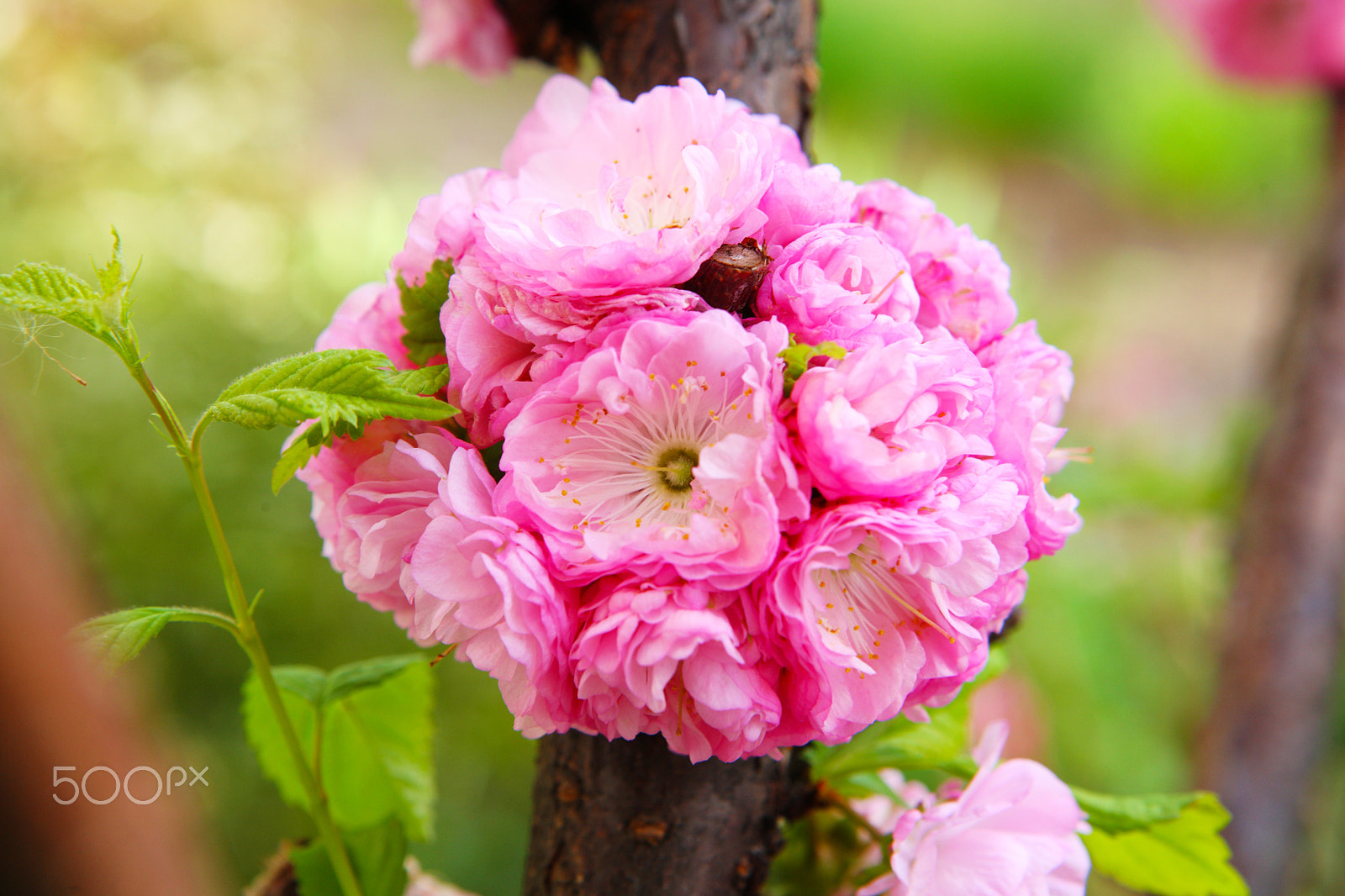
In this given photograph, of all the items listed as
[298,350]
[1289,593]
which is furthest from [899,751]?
[298,350]

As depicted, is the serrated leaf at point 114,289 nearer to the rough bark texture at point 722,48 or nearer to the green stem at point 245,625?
the green stem at point 245,625

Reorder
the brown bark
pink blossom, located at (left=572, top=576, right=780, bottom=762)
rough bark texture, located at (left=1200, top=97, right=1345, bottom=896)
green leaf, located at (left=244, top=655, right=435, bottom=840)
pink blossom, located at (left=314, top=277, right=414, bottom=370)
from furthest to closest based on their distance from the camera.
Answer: rough bark texture, located at (left=1200, top=97, right=1345, bottom=896) < green leaf, located at (left=244, top=655, right=435, bottom=840) < pink blossom, located at (left=314, top=277, right=414, bottom=370) < pink blossom, located at (left=572, top=576, right=780, bottom=762) < the brown bark

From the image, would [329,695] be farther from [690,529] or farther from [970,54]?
[970,54]

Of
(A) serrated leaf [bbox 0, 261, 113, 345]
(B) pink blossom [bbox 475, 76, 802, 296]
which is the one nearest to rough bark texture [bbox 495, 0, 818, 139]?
(B) pink blossom [bbox 475, 76, 802, 296]

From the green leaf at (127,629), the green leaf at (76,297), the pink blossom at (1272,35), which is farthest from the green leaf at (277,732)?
the pink blossom at (1272,35)

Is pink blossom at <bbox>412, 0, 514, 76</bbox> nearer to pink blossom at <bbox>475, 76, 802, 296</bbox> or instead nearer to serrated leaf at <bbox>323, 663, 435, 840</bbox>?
pink blossom at <bbox>475, 76, 802, 296</bbox>

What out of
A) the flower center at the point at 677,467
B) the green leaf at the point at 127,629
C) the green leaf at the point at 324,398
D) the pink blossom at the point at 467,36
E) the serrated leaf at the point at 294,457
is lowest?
the green leaf at the point at 127,629

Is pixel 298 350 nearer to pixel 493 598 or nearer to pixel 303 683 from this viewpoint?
pixel 303 683
